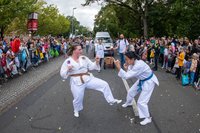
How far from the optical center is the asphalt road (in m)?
7.07

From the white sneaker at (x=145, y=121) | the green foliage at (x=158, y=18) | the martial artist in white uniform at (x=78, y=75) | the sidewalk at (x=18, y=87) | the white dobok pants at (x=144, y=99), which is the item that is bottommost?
the sidewalk at (x=18, y=87)

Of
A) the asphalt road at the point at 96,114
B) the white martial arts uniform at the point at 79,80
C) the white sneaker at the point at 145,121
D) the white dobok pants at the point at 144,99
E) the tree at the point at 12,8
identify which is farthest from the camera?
the tree at the point at 12,8

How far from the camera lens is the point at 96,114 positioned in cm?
824

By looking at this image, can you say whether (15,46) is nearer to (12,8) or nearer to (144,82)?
(12,8)

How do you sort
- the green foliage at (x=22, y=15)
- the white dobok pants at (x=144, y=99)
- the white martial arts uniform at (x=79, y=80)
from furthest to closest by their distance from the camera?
the green foliage at (x=22, y=15) < the white martial arts uniform at (x=79, y=80) < the white dobok pants at (x=144, y=99)

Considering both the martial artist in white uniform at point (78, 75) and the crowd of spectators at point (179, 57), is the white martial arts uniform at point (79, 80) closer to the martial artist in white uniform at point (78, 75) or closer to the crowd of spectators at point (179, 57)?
the martial artist in white uniform at point (78, 75)

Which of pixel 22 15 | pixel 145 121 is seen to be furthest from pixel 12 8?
pixel 145 121

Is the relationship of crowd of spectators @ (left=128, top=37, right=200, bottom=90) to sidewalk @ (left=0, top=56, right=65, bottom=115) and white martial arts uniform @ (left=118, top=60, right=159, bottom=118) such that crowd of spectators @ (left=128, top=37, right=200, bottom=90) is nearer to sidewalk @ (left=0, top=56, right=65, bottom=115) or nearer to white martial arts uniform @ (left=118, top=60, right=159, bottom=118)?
white martial arts uniform @ (left=118, top=60, right=159, bottom=118)

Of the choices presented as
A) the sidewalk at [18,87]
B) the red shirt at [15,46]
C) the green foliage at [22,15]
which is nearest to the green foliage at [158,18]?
the green foliage at [22,15]

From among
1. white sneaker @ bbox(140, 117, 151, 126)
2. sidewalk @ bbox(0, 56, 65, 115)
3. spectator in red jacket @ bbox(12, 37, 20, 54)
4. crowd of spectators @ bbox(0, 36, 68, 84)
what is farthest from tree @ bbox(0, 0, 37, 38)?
white sneaker @ bbox(140, 117, 151, 126)

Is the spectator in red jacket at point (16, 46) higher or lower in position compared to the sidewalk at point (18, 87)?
higher

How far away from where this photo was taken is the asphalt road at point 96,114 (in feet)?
23.2

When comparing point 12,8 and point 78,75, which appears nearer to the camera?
point 78,75

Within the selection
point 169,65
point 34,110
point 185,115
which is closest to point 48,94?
point 34,110
